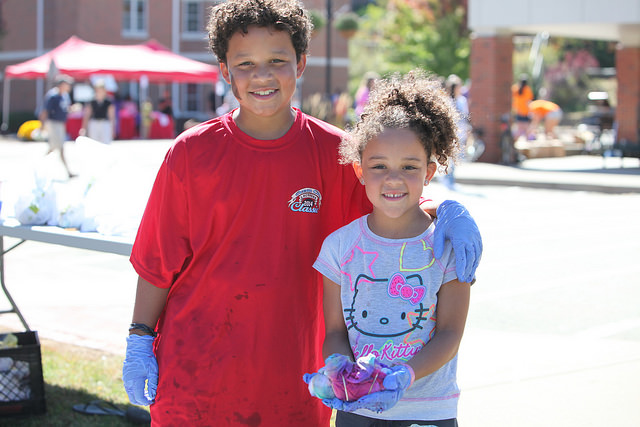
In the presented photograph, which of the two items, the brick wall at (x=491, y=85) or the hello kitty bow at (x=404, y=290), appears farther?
the brick wall at (x=491, y=85)

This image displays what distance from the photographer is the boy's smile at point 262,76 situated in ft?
8.54

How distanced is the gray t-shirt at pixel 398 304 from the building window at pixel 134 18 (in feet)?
139

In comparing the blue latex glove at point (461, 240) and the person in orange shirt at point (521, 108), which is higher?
the person in orange shirt at point (521, 108)

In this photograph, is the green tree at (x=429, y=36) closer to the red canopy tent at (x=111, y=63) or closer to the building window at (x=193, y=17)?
the building window at (x=193, y=17)

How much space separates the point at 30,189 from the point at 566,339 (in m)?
3.79

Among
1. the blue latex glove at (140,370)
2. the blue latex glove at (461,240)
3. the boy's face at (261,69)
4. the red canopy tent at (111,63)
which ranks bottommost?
the blue latex glove at (140,370)

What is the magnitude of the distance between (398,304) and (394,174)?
389mm

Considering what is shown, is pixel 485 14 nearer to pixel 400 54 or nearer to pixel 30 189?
pixel 30 189

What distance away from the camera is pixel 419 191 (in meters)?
2.50

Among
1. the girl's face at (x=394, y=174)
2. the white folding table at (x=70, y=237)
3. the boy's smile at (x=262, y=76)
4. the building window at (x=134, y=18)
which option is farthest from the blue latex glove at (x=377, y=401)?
the building window at (x=134, y=18)

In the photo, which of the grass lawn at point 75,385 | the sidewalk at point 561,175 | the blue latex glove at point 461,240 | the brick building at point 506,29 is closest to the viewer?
the blue latex glove at point 461,240

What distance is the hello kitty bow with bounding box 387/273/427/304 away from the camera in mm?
2412

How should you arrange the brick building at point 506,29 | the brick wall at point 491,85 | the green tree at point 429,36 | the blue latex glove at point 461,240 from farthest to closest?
1. the green tree at point 429,36
2. the brick wall at point 491,85
3. the brick building at point 506,29
4. the blue latex glove at point 461,240

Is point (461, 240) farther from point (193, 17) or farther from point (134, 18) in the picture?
point (193, 17)
